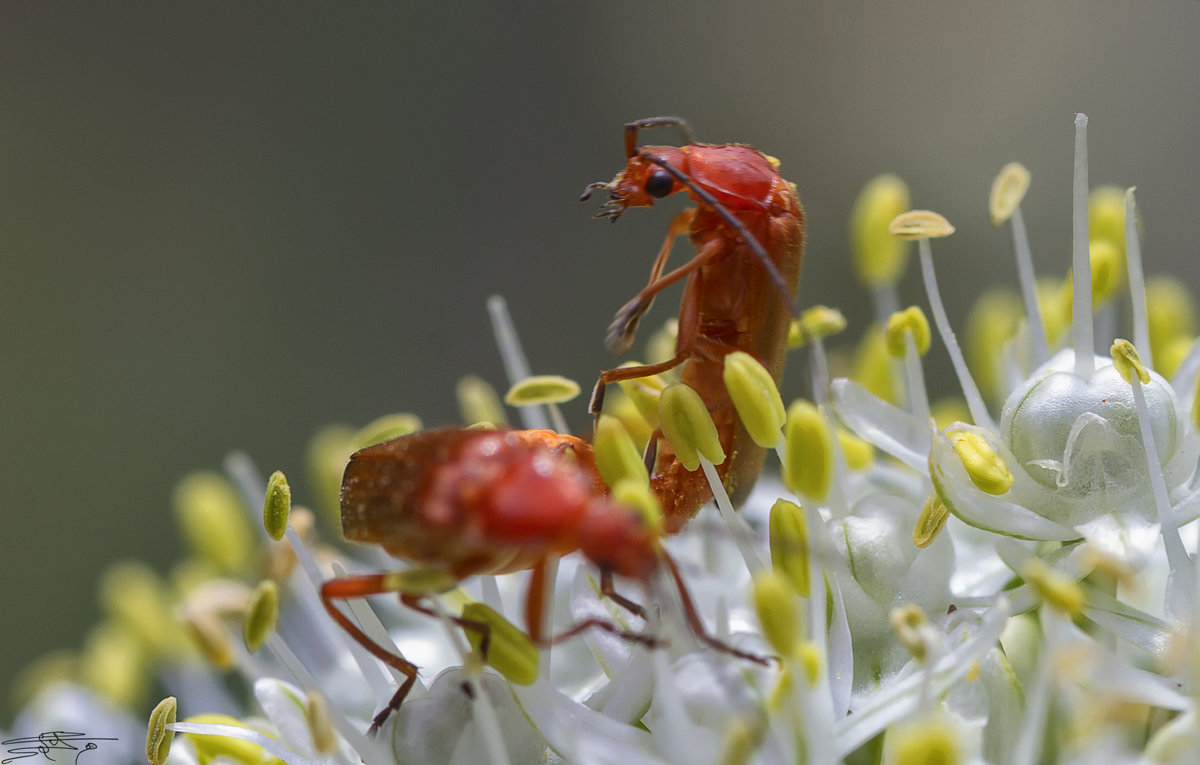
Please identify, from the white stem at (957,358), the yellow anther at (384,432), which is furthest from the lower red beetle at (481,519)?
the white stem at (957,358)

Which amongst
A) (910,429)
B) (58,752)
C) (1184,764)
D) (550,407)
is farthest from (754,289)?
(58,752)

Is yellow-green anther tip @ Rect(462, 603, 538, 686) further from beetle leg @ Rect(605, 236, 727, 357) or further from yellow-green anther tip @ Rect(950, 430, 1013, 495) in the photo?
yellow-green anther tip @ Rect(950, 430, 1013, 495)

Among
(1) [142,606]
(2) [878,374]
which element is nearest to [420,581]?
(2) [878,374]

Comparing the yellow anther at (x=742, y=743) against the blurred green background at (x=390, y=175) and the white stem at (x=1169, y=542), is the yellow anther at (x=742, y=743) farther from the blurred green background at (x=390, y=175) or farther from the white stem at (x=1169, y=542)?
the blurred green background at (x=390, y=175)

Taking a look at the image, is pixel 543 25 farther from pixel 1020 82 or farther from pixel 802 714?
pixel 802 714

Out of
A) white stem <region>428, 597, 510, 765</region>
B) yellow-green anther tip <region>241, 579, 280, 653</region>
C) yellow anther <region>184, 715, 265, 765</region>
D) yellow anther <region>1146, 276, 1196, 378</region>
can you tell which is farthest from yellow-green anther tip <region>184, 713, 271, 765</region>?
yellow anther <region>1146, 276, 1196, 378</region>
